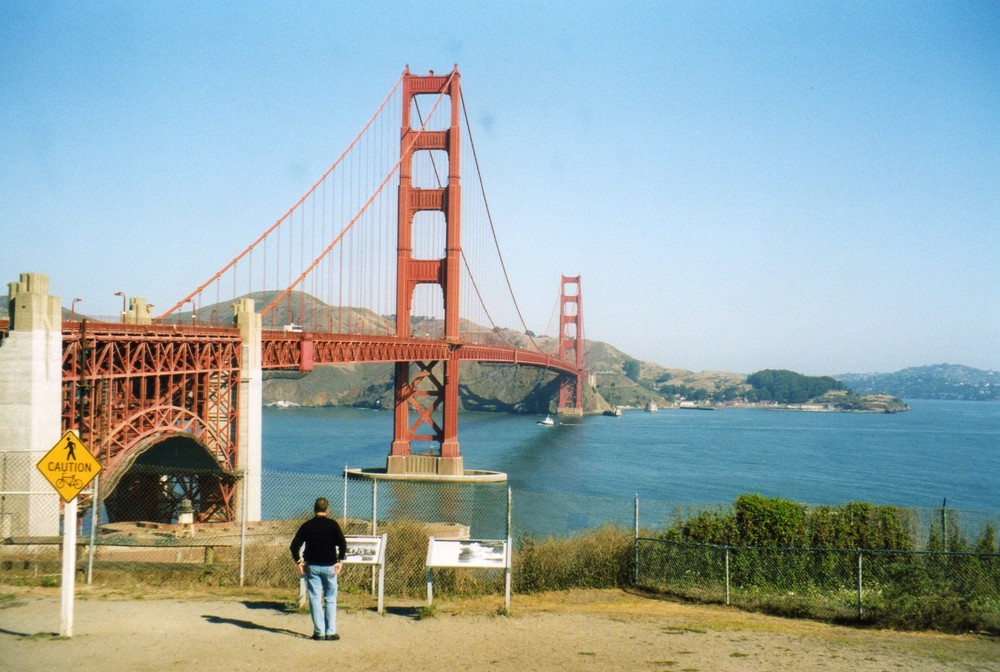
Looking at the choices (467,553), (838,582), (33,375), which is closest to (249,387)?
(33,375)

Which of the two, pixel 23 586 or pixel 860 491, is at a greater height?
Result: pixel 23 586

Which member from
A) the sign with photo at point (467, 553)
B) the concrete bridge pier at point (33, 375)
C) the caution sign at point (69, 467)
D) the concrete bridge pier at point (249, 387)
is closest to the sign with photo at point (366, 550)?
the sign with photo at point (467, 553)

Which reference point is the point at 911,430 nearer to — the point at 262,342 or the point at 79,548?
the point at 262,342

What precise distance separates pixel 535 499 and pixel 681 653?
25.6 meters

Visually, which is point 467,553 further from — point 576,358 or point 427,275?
point 576,358

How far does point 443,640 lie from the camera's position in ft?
29.1

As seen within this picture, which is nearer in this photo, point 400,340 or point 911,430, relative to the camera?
point 400,340

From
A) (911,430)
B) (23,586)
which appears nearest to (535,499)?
(23,586)

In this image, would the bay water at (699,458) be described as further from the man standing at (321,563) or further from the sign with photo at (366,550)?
the man standing at (321,563)

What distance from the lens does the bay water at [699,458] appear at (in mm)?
42438

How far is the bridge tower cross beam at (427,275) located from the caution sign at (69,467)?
37.5 meters

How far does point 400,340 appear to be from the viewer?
42344mm

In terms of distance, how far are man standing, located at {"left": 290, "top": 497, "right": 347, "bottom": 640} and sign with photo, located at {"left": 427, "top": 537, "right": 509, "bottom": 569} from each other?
4.75 feet

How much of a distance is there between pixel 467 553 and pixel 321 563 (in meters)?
2.04
